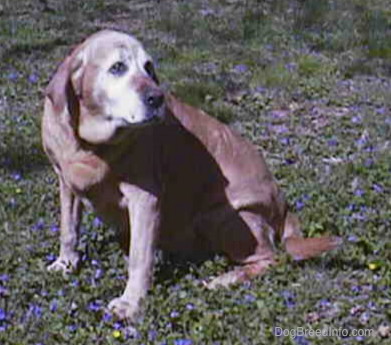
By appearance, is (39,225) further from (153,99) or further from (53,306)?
(153,99)

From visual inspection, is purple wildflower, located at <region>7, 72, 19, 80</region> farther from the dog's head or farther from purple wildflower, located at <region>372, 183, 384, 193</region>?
the dog's head

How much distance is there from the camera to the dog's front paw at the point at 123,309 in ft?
16.4

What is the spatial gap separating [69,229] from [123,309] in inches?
29.4

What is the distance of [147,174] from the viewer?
205 inches

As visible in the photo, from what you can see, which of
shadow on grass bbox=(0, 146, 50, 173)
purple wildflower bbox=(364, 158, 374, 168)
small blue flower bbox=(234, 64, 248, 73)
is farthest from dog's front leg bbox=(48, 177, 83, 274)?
small blue flower bbox=(234, 64, 248, 73)

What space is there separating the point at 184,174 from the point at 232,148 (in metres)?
0.35

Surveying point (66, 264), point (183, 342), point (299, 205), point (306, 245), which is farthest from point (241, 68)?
point (183, 342)

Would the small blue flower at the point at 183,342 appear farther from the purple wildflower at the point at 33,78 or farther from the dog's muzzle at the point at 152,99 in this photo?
the purple wildflower at the point at 33,78

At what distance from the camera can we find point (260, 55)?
11602 millimetres

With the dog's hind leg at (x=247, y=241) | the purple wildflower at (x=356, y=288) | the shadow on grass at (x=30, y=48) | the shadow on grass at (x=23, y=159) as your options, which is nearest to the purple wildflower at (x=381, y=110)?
the shadow on grass at (x=23, y=159)

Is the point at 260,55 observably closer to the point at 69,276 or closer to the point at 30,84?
the point at 30,84

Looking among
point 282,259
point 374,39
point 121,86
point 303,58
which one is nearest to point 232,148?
point 282,259

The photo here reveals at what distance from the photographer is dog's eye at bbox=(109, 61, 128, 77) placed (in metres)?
4.97

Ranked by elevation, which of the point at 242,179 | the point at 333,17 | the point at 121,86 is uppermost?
the point at 121,86
